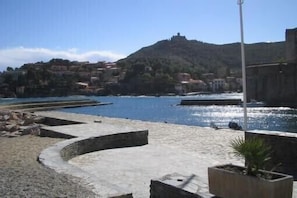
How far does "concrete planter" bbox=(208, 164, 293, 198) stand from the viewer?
161 inches

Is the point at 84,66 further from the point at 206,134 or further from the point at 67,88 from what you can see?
the point at 206,134

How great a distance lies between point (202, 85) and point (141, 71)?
92.5ft

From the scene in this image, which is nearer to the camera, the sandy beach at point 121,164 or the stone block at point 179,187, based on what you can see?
the stone block at point 179,187

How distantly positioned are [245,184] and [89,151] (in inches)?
259

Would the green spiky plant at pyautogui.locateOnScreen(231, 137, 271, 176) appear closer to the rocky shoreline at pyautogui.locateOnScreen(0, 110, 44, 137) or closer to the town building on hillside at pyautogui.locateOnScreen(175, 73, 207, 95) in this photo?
the rocky shoreline at pyautogui.locateOnScreen(0, 110, 44, 137)

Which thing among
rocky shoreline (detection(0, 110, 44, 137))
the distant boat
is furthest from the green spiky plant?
the distant boat

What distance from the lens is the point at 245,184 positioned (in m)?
4.33

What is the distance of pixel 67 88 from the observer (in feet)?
439

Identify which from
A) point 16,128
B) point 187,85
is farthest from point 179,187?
point 187,85

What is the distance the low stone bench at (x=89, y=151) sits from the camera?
16.4 feet

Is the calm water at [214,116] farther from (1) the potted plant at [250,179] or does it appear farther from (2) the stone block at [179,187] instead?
(1) the potted plant at [250,179]

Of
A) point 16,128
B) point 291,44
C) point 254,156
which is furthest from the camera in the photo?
point 291,44

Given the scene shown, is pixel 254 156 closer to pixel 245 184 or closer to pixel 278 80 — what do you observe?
pixel 245 184

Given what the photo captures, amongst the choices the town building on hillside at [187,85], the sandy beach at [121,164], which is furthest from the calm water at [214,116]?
the town building on hillside at [187,85]
